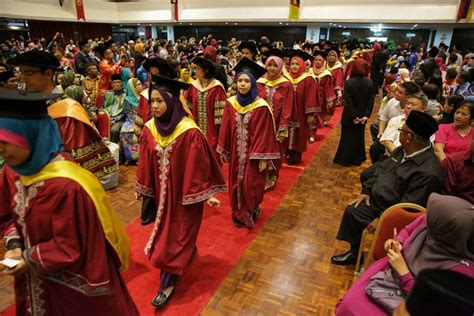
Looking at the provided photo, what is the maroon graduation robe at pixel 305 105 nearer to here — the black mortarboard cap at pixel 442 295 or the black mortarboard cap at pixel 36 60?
the black mortarboard cap at pixel 36 60

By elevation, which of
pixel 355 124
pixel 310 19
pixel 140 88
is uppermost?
pixel 310 19

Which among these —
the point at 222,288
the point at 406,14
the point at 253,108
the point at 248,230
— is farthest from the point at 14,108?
the point at 406,14

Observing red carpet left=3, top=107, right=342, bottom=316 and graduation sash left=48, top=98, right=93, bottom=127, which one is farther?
graduation sash left=48, top=98, right=93, bottom=127

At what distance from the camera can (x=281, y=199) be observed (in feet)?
14.9

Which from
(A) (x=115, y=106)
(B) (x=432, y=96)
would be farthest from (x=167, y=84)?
(A) (x=115, y=106)

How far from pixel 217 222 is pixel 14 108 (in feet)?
9.23

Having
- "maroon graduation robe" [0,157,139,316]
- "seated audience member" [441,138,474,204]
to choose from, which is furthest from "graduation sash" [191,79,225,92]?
"maroon graduation robe" [0,157,139,316]

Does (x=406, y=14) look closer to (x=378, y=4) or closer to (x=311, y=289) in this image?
(x=378, y=4)

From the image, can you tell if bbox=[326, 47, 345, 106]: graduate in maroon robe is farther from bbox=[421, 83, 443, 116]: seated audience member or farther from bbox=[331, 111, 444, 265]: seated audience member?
bbox=[331, 111, 444, 265]: seated audience member

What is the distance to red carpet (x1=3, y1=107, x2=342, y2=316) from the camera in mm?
2744

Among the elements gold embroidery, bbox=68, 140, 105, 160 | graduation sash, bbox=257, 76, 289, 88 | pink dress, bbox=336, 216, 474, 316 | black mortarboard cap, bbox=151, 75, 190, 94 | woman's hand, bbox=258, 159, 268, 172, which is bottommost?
pink dress, bbox=336, 216, 474, 316

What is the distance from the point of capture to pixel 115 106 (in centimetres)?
574

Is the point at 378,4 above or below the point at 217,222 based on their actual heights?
above

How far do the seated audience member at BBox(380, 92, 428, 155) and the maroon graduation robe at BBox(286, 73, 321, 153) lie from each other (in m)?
1.99
